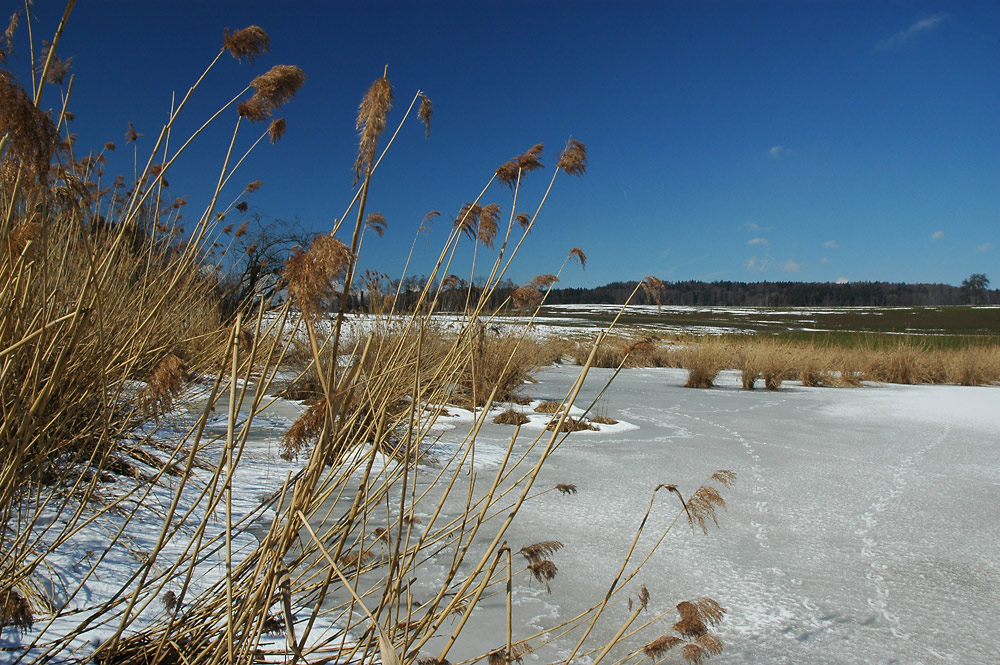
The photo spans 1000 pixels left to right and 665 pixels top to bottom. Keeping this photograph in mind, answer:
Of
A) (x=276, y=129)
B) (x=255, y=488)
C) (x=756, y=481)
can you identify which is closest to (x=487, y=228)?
(x=276, y=129)

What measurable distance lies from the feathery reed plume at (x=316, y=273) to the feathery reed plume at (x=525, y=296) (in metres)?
0.86

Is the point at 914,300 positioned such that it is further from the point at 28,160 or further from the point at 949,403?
the point at 28,160

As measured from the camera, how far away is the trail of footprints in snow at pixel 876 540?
166cm

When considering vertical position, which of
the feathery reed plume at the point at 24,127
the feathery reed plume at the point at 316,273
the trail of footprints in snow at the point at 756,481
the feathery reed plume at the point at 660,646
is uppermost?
the feathery reed plume at the point at 24,127

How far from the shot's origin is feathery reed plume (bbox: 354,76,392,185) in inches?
31.7

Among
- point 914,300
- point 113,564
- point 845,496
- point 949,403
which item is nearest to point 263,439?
point 113,564

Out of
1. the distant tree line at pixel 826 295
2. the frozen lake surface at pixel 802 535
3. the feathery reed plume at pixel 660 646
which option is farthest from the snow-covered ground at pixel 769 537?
the distant tree line at pixel 826 295

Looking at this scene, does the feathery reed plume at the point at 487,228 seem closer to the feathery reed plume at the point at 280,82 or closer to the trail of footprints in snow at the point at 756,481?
the feathery reed plume at the point at 280,82

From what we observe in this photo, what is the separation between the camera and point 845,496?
110 inches

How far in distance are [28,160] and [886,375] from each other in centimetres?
1214

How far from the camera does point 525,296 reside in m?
1.60

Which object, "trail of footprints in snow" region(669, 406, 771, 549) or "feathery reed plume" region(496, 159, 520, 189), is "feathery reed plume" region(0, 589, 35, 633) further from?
"trail of footprints in snow" region(669, 406, 771, 549)

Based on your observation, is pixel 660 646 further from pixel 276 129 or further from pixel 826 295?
pixel 826 295

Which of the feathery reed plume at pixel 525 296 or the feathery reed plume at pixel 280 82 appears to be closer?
the feathery reed plume at pixel 280 82
